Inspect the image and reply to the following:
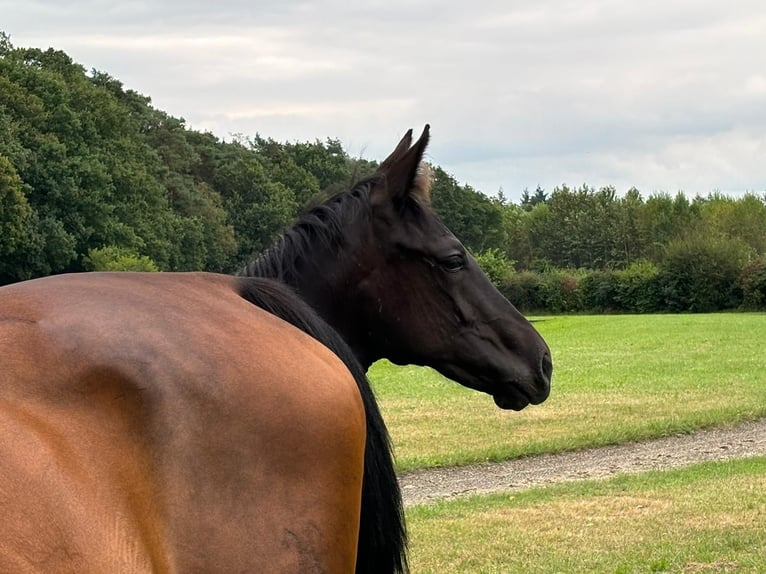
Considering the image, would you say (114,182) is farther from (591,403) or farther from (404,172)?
(404,172)

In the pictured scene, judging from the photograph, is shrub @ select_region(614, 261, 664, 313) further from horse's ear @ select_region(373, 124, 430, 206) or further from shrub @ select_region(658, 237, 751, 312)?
horse's ear @ select_region(373, 124, 430, 206)

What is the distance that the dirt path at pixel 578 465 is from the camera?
11.5m

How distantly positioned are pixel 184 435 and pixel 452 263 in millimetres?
2006

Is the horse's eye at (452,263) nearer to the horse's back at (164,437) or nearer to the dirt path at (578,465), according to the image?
the horse's back at (164,437)

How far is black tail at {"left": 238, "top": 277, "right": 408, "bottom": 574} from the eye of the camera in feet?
8.71

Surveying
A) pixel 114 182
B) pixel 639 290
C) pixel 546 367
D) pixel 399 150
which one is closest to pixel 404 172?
pixel 399 150

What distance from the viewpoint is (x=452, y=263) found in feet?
13.0

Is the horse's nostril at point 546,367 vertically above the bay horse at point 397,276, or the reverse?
the bay horse at point 397,276

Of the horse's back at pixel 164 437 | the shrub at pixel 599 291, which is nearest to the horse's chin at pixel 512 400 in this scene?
the horse's back at pixel 164 437

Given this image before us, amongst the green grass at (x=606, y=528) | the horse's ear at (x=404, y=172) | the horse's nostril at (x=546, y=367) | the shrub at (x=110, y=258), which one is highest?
the horse's ear at (x=404, y=172)

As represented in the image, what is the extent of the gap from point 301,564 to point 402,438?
524 inches

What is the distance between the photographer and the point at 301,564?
7.30ft

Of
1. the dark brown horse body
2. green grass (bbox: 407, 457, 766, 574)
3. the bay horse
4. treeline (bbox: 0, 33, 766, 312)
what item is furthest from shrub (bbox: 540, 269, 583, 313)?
the dark brown horse body

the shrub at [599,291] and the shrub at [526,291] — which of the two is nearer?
the shrub at [599,291]
